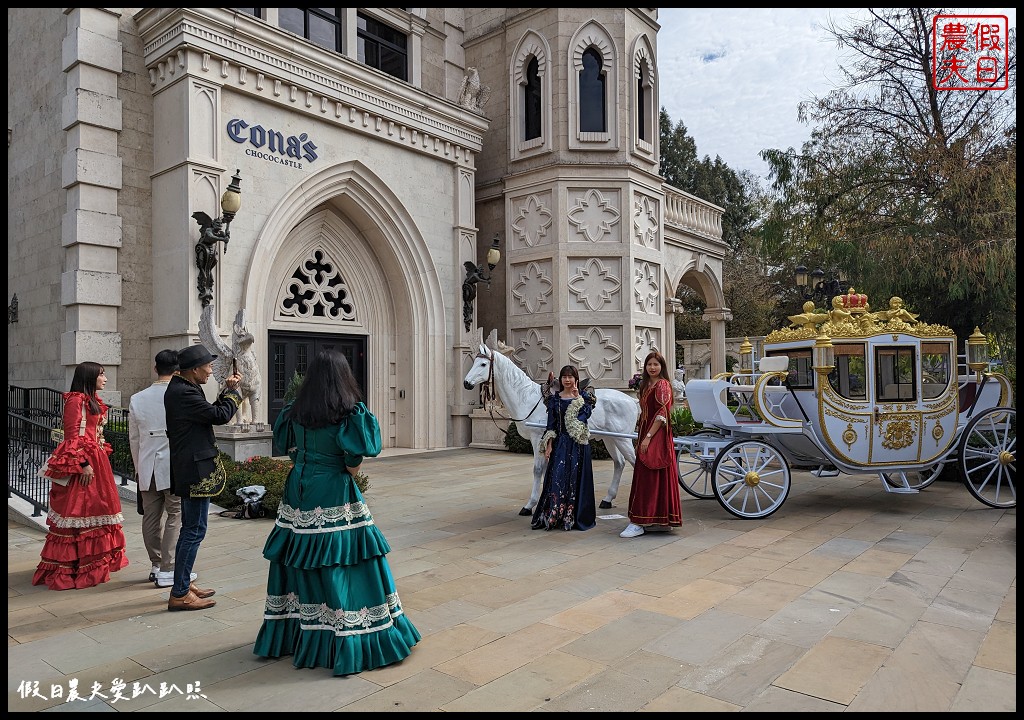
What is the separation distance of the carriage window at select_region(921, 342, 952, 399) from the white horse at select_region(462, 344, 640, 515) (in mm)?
3381

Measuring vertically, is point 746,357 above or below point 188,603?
above

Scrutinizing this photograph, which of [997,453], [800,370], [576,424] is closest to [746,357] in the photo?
[800,370]

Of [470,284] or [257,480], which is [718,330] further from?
[257,480]

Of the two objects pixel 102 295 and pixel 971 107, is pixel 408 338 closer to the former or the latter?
pixel 102 295

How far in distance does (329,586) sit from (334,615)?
159 millimetres

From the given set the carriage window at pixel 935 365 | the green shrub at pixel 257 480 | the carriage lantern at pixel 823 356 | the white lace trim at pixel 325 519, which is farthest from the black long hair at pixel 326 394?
the carriage window at pixel 935 365

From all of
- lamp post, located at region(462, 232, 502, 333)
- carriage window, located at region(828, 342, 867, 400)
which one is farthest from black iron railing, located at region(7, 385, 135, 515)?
carriage window, located at region(828, 342, 867, 400)

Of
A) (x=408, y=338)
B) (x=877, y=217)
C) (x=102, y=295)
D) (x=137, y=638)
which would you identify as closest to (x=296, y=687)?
(x=137, y=638)

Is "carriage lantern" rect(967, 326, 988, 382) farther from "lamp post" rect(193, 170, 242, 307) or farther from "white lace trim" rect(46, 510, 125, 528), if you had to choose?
"lamp post" rect(193, 170, 242, 307)

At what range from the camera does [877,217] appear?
40.3 ft

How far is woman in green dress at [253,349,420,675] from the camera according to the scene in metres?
3.69

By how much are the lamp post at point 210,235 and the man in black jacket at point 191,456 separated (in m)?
6.57

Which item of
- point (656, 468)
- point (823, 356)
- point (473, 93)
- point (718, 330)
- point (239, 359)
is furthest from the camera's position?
point (718, 330)

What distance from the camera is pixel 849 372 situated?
25.6 ft
